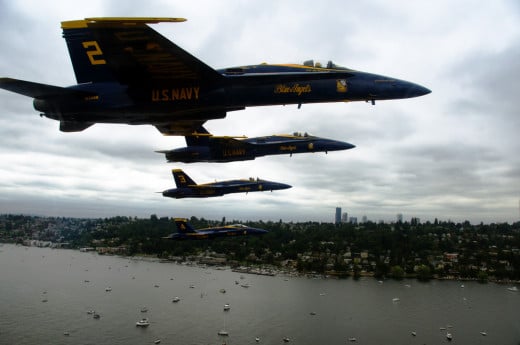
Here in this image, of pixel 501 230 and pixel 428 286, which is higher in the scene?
pixel 501 230

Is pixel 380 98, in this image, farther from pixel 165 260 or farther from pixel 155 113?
pixel 165 260

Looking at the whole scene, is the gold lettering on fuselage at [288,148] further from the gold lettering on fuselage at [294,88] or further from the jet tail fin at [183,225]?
the gold lettering on fuselage at [294,88]

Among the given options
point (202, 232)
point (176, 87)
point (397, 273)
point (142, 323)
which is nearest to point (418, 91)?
point (176, 87)

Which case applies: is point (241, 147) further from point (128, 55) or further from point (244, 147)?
point (128, 55)

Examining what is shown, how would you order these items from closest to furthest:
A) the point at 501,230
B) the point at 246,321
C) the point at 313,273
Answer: the point at 246,321
the point at 313,273
the point at 501,230

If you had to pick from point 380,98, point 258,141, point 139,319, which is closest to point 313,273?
point 139,319

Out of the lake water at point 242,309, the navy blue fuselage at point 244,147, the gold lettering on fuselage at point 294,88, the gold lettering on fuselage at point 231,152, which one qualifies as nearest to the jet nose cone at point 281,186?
the navy blue fuselage at point 244,147
